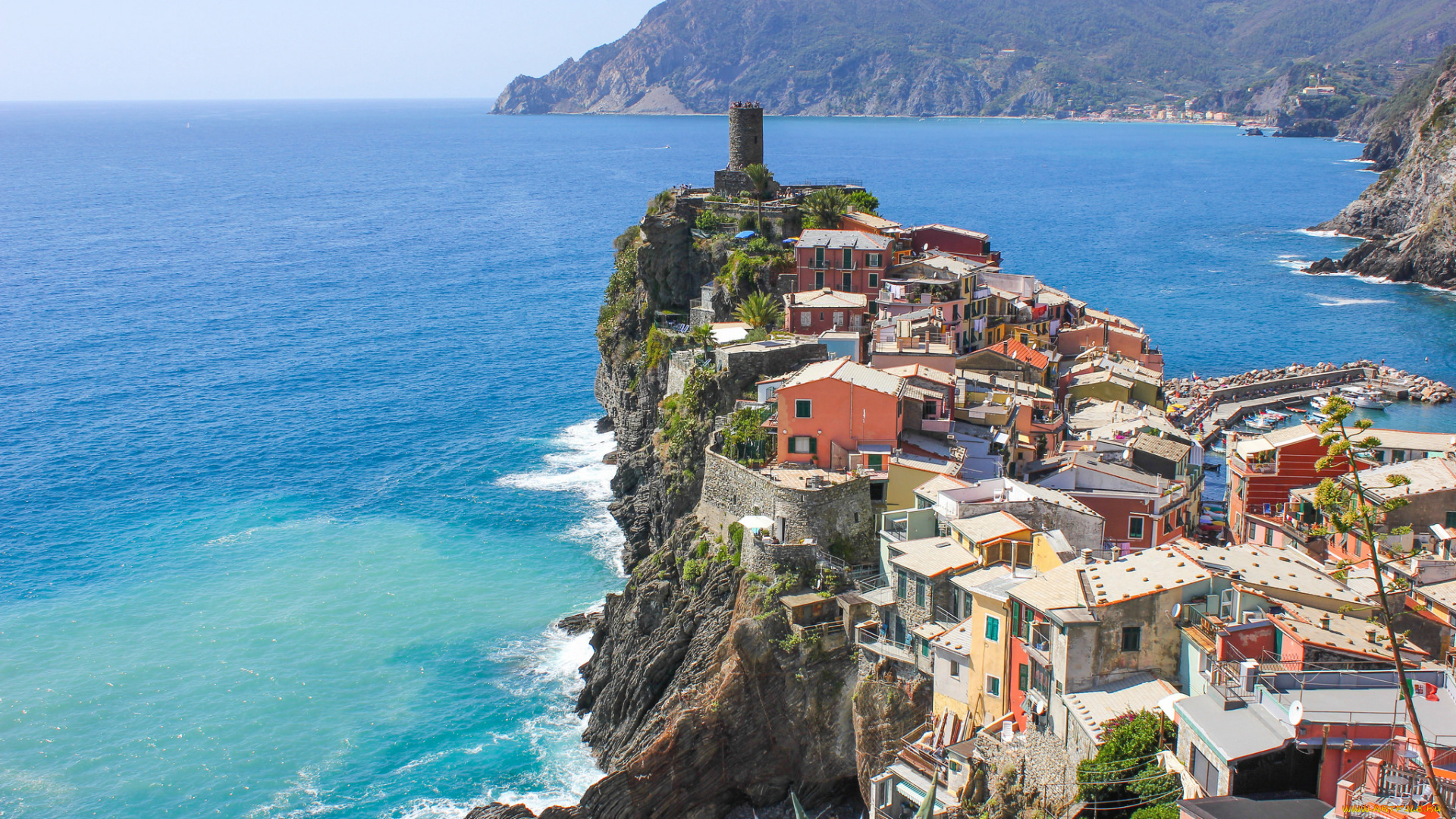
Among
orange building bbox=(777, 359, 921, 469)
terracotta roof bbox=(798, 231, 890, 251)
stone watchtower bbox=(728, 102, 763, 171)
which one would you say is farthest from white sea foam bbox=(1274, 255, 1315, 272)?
orange building bbox=(777, 359, 921, 469)

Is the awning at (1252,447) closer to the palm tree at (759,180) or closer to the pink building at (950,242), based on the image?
the pink building at (950,242)

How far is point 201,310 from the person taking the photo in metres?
108

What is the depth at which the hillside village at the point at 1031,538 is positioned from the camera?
23.0 meters

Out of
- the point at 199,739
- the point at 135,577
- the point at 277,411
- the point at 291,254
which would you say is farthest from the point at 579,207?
the point at 199,739

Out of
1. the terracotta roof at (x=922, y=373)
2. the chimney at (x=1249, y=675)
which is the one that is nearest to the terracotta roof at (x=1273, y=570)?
the chimney at (x=1249, y=675)

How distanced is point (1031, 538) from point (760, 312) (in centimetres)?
2534

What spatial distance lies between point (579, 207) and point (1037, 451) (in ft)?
459

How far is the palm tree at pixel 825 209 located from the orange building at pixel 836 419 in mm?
24922

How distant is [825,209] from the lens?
65438 millimetres

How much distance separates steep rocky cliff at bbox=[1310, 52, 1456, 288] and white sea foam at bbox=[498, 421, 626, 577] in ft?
307

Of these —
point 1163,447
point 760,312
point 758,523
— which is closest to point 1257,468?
point 1163,447

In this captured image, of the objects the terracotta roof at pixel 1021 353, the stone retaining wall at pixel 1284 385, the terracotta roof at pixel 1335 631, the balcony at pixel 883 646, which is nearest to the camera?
the terracotta roof at pixel 1335 631

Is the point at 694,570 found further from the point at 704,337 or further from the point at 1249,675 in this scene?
the point at 1249,675

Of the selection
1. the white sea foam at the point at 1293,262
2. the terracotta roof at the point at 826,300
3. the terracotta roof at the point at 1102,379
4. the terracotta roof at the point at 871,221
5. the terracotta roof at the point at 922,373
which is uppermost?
the terracotta roof at the point at 871,221
